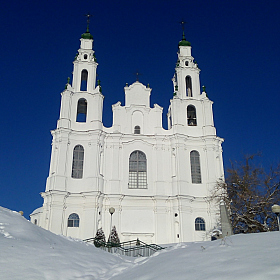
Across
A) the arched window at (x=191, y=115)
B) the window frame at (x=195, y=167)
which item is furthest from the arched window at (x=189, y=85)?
the window frame at (x=195, y=167)

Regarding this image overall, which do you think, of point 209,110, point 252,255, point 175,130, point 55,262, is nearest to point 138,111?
point 175,130

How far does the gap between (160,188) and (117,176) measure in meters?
4.38

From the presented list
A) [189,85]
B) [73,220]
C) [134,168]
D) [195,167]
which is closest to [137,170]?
[134,168]

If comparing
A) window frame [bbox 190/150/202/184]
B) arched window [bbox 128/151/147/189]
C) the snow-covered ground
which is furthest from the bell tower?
the snow-covered ground

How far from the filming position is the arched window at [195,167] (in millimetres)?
35406

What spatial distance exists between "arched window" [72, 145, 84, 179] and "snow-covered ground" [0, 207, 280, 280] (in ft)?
59.2

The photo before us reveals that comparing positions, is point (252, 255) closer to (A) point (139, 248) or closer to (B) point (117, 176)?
(A) point (139, 248)

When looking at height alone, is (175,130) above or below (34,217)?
above

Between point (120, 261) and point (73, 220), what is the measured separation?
18708mm

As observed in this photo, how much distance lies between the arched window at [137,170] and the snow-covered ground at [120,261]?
18888mm

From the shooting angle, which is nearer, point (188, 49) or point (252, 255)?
point (252, 255)

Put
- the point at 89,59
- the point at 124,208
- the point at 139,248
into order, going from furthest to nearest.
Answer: the point at 89,59 → the point at 124,208 → the point at 139,248

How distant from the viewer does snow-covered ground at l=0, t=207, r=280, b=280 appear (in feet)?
26.6

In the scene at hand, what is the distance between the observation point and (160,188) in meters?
34.4
